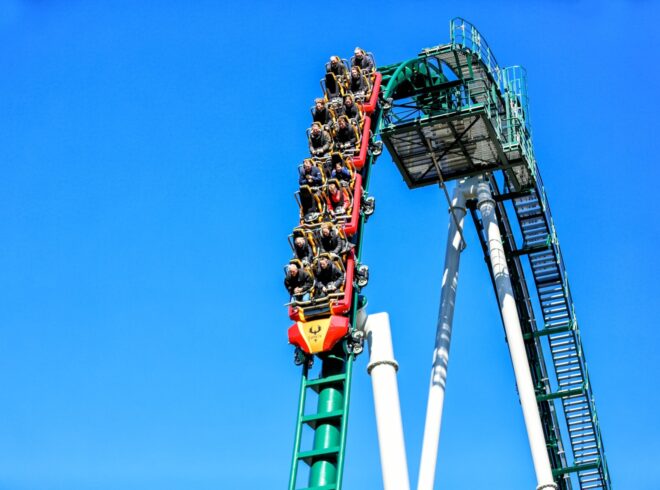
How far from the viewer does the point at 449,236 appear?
24156mm

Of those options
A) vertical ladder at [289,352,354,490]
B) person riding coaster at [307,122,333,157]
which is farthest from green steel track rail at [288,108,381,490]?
person riding coaster at [307,122,333,157]

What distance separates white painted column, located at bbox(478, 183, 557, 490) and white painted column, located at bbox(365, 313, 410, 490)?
12.4 ft

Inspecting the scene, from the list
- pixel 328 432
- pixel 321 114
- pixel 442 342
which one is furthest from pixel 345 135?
pixel 328 432

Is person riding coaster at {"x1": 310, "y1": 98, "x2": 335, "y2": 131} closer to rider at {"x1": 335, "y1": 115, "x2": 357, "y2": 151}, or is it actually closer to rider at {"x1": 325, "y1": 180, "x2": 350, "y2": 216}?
rider at {"x1": 335, "y1": 115, "x2": 357, "y2": 151}

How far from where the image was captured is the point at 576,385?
26094 mm

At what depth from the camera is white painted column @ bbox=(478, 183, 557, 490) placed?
22094 mm

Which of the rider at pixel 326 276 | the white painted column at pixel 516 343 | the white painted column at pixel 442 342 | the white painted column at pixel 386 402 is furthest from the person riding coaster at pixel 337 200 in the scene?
the white painted column at pixel 516 343

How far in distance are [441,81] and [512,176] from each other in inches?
86.0

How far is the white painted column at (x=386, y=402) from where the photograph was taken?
18.4 metres

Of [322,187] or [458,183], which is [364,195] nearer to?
[322,187]

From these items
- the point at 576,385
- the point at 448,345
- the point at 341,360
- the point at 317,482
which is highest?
the point at 576,385

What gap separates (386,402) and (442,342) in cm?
364

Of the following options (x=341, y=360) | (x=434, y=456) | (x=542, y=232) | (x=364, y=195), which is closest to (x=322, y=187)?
(x=364, y=195)

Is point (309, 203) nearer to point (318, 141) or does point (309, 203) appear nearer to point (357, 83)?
point (318, 141)
